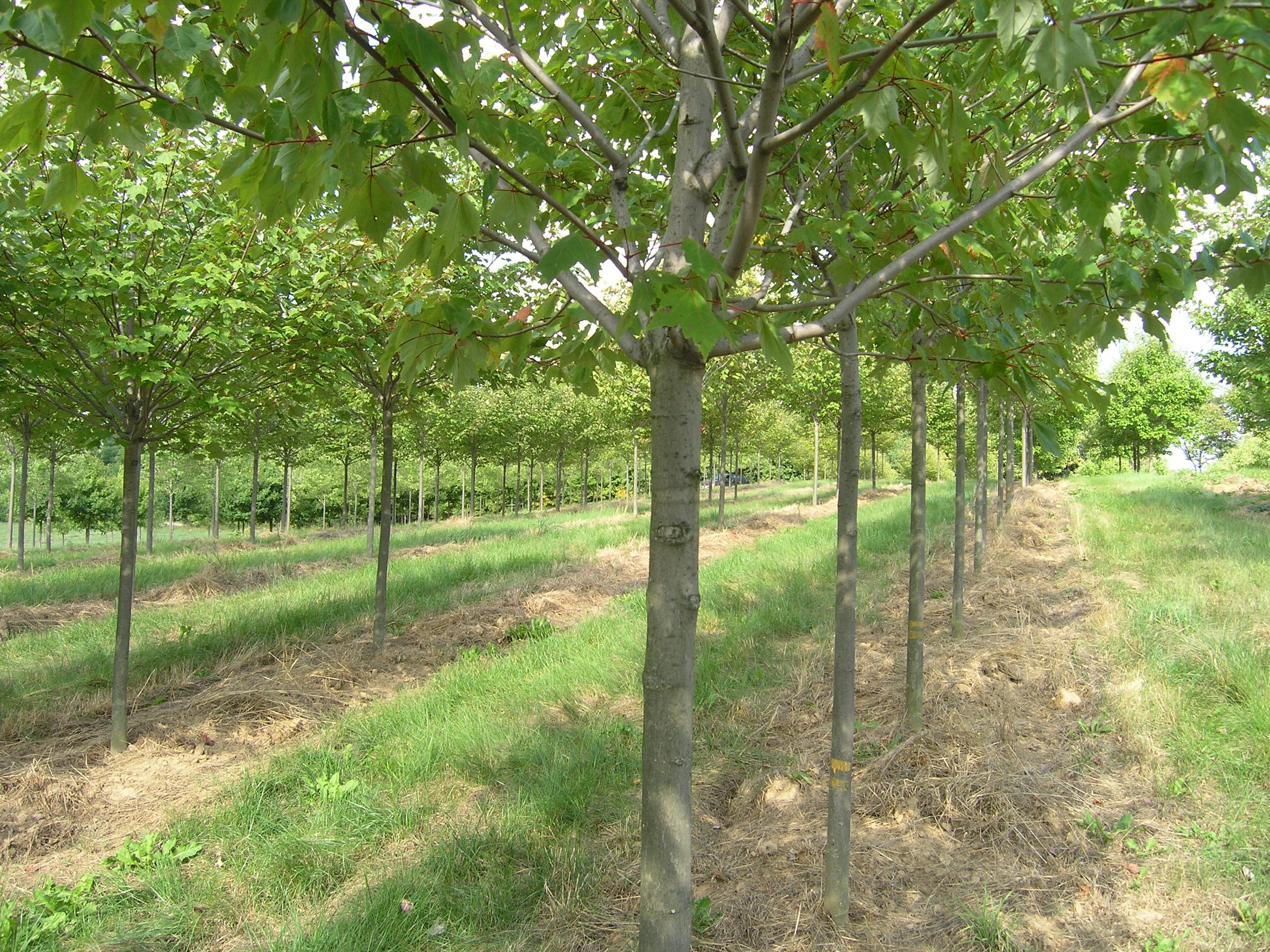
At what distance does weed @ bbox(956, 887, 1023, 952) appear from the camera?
270 cm

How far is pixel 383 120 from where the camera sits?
1.42 meters

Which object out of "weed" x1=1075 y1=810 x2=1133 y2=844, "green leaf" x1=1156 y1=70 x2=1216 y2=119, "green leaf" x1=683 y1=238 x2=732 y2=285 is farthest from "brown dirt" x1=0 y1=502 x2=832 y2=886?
"green leaf" x1=1156 y1=70 x2=1216 y2=119

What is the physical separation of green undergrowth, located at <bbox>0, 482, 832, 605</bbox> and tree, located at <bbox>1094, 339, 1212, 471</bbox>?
19382 mm

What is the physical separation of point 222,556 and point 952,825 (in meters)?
13.0

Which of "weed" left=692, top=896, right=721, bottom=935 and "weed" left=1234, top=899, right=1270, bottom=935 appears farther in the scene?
"weed" left=692, top=896, right=721, bottom=935

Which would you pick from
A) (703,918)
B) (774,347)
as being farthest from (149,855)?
(774,347)

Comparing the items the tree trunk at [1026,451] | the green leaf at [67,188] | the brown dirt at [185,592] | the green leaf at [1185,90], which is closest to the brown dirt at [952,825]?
the green leaf at [1185,90]

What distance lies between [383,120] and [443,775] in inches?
154

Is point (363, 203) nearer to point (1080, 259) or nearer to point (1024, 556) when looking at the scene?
point (1080, 259)

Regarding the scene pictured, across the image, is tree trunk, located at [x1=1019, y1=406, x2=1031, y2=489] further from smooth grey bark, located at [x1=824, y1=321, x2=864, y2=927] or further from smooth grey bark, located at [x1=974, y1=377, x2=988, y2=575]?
smooth grey bark, located at [x1=824, y1=321, x2=864, y2=927]

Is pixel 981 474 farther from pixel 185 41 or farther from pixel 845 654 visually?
pixel 185 41

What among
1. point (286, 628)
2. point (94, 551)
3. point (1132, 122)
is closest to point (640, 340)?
point (1132, 122)

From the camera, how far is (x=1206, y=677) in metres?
4.40

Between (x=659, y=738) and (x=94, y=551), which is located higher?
(x=659, y=738)
